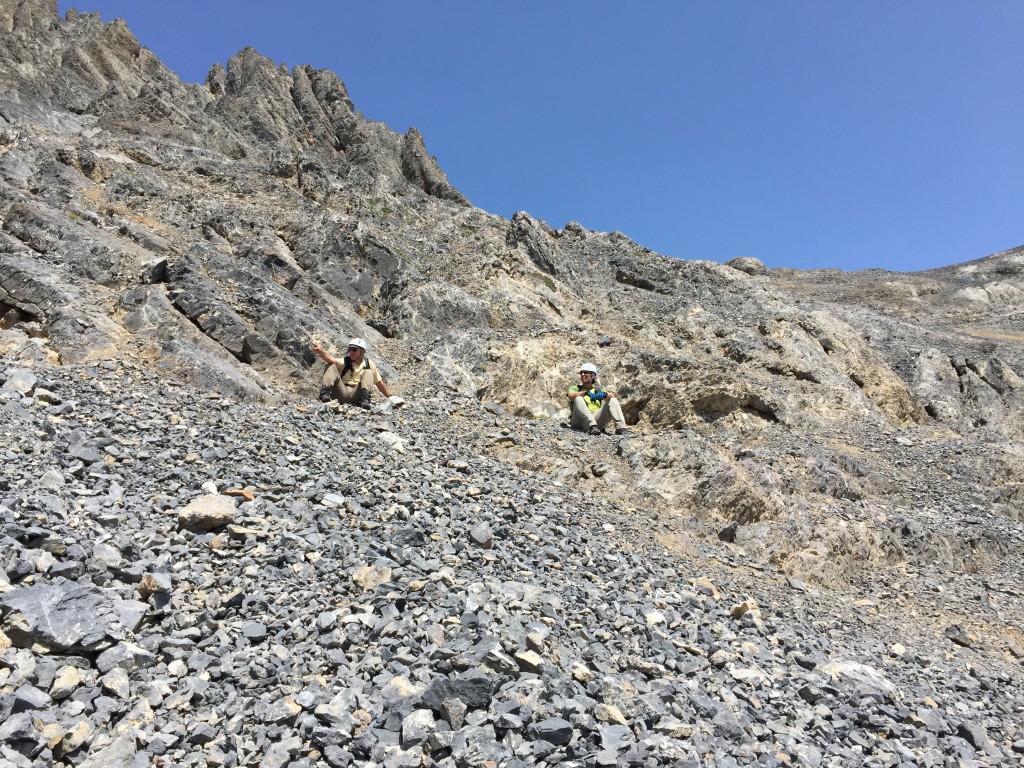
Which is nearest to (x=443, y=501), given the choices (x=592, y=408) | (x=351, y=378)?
(x=351, y=378)

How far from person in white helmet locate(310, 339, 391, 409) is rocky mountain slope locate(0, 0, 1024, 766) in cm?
82

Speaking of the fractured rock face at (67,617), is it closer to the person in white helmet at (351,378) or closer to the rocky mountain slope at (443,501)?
the rocky mountain slope at (443,501)


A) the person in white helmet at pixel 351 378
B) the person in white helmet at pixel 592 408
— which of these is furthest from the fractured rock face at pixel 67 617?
the person in white helmet at pixel 592 408

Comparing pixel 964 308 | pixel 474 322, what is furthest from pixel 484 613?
pixel 964 308

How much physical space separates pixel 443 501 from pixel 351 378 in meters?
5.83

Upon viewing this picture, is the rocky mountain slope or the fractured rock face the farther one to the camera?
the rocky mountain slope

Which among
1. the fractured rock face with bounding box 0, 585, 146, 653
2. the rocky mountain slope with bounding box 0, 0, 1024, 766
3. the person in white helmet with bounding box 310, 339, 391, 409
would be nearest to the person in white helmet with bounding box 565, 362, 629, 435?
the rocky mountain slope with bounding box 0, 0, 1024, 766

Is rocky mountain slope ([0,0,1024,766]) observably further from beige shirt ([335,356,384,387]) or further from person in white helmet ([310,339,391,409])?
beige shirt ([335,356,384,387])

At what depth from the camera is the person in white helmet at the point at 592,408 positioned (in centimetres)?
1619

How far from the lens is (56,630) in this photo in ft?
19.2

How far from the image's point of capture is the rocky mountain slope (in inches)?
236

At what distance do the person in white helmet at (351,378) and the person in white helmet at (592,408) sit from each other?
488 cm

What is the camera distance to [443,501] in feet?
33.6

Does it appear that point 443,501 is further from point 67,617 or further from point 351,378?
point 351,378
